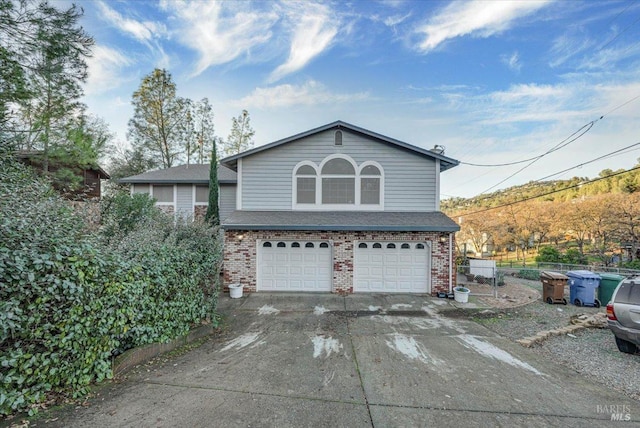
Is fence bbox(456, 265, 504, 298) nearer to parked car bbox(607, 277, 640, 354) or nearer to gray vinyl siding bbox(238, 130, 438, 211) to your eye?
gray vinyl siding bbox(238, 130, 438, 211)

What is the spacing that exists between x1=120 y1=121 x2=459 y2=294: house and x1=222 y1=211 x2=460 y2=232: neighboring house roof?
0.12 ft

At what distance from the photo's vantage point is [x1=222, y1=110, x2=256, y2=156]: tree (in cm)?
2334

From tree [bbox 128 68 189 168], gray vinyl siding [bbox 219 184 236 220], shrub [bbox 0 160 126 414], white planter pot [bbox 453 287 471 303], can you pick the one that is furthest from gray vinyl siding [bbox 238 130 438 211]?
tree [bbox 128 68 189 168]

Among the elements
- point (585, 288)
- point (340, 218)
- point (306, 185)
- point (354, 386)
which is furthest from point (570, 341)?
point (306, 185)

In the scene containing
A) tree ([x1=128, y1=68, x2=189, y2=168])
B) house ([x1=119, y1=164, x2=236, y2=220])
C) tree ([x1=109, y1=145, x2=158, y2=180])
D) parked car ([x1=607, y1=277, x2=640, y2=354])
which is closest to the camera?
parked car ([x1=607, y1=277, x2=640, y2=354])

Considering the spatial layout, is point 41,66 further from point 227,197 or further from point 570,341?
point 570,341

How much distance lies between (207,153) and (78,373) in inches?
868

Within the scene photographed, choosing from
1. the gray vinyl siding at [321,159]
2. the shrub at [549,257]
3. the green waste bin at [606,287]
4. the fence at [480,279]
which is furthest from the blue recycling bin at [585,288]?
the shrub at [549,257]

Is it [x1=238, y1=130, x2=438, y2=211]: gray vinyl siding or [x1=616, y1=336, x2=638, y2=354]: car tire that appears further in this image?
[x1=238, y1=130, x2=438, y2=211]: gray vinyl siding

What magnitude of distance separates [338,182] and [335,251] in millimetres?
2768

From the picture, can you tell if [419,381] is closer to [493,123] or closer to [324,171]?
[324,171]

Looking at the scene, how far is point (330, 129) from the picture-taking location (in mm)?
9914

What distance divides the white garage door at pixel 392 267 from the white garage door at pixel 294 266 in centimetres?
116

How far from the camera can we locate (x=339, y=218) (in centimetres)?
927
